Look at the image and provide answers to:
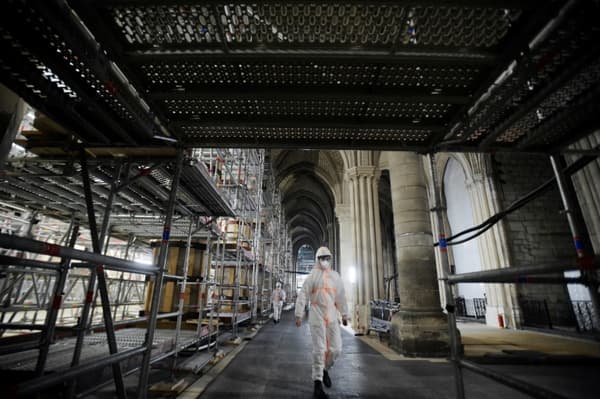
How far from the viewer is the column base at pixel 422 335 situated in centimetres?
493

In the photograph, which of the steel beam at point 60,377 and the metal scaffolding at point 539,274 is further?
the metal scaffolding at point 539,274

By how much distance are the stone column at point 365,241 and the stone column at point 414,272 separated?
3.73 metres

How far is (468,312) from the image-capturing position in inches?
530

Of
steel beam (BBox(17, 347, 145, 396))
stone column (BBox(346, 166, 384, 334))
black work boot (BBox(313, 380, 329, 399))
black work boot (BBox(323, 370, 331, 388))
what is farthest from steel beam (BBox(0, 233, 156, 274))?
stone column (BBox(346, 166, 384, 334))

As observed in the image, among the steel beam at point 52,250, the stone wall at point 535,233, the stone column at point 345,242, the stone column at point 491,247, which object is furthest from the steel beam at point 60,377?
the stone wall at point 535,233

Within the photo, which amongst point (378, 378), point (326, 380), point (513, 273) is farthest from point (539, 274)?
point (378, 378)

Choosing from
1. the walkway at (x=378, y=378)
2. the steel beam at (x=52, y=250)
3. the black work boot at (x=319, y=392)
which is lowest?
the walkway at (x=378, y=378)

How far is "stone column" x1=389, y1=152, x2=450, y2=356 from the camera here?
5.01 metres

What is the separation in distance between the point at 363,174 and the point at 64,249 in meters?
10.8

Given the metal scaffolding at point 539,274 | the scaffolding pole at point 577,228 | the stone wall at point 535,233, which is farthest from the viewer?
the stone wall at point 535,233

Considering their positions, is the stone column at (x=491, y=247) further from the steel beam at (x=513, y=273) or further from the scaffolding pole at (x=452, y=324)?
the steel beam at (x=513, y=273)

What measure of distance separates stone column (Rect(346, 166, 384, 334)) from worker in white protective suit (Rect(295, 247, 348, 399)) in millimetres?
5575

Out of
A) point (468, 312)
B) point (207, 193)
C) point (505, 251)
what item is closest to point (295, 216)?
point (468, 312)

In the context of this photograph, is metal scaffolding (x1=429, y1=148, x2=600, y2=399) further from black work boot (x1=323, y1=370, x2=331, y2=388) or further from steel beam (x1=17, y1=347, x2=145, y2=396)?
steel beam (x1=17, y1=347, x2=145, y2=396)
